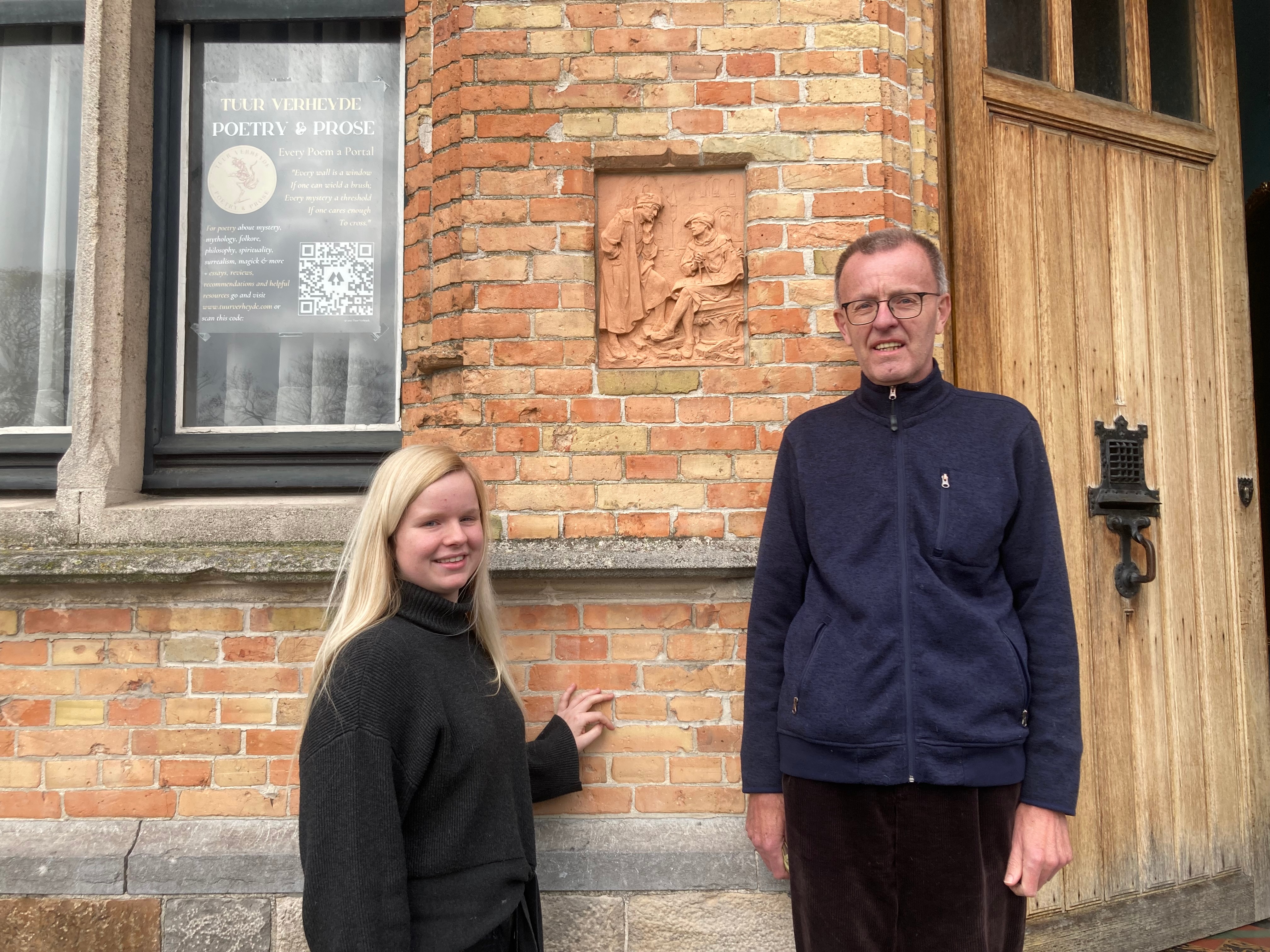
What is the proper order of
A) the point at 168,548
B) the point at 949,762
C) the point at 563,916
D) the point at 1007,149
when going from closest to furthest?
the point at 949,762, the point at 563,916, the point at 168,548, the point at 1007,149

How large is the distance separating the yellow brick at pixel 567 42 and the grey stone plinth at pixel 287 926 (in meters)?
2.61

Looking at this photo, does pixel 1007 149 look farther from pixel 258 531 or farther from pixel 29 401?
pixel 29 401

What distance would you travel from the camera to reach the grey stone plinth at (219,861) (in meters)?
2.73

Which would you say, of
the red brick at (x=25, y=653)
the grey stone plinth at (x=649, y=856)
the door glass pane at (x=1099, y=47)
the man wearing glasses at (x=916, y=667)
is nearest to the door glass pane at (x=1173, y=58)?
the door glass pane at (x=1099, y=47)

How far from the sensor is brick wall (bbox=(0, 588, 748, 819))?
2713mm

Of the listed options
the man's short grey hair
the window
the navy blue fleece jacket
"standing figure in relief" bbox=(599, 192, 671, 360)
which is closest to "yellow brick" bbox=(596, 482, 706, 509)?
"standing figure in relief" bbox=(599, 192, 671, 360)

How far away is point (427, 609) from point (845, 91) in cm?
193

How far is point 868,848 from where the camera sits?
2014 mm

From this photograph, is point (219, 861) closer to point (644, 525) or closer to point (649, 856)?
point (649, 856)

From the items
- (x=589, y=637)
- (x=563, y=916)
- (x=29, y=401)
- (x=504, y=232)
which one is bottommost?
(x=563, y=916)

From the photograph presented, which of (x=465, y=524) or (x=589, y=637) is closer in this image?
(x=465, y=524)

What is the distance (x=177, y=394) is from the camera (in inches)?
133

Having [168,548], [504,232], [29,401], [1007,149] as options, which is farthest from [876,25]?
[29,401]

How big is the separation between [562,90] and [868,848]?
223 cm
